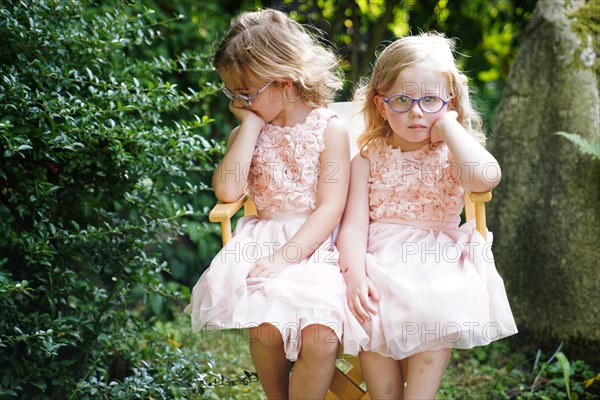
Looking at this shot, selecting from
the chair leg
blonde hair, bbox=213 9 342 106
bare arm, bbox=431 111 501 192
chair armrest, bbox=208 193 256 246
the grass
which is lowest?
the grass

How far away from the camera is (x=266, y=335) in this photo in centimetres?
227

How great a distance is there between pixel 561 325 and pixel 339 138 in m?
1.48

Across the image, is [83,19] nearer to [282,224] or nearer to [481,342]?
[282,224]

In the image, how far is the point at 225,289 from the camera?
231 cm

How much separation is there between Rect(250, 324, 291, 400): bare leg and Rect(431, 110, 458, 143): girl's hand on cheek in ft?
2.57

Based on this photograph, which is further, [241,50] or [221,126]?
[221,126]

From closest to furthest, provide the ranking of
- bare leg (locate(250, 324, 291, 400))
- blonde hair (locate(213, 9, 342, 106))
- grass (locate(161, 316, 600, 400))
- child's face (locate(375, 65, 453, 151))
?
1. bare leg (locate(250, 324, 291, 400))
2. child's face (locate(375, 65, 453, 151))
3. blonde hair (locate(213, 9, 342, 106))
4. grass (locate(161, 316, 600, 400))

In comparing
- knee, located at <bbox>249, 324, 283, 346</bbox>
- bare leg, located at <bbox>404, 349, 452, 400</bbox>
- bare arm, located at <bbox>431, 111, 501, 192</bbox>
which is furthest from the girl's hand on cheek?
knee, located at <bbox>249, 324, 283, 346</bbox>

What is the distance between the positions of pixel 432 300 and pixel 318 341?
0.35 m

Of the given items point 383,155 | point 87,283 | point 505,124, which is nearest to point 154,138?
point 87,283

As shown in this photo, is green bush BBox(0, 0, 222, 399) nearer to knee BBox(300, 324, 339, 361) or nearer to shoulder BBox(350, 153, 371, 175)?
shoulder BBox(350, 153, 371, 175)

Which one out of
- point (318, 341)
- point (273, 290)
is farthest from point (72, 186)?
point (318, 341)

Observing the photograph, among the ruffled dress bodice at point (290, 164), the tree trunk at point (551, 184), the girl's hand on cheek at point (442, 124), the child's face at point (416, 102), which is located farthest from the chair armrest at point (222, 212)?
the tree trunk at point (551, 184)

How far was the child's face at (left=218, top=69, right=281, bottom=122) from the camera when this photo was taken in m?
2.53
